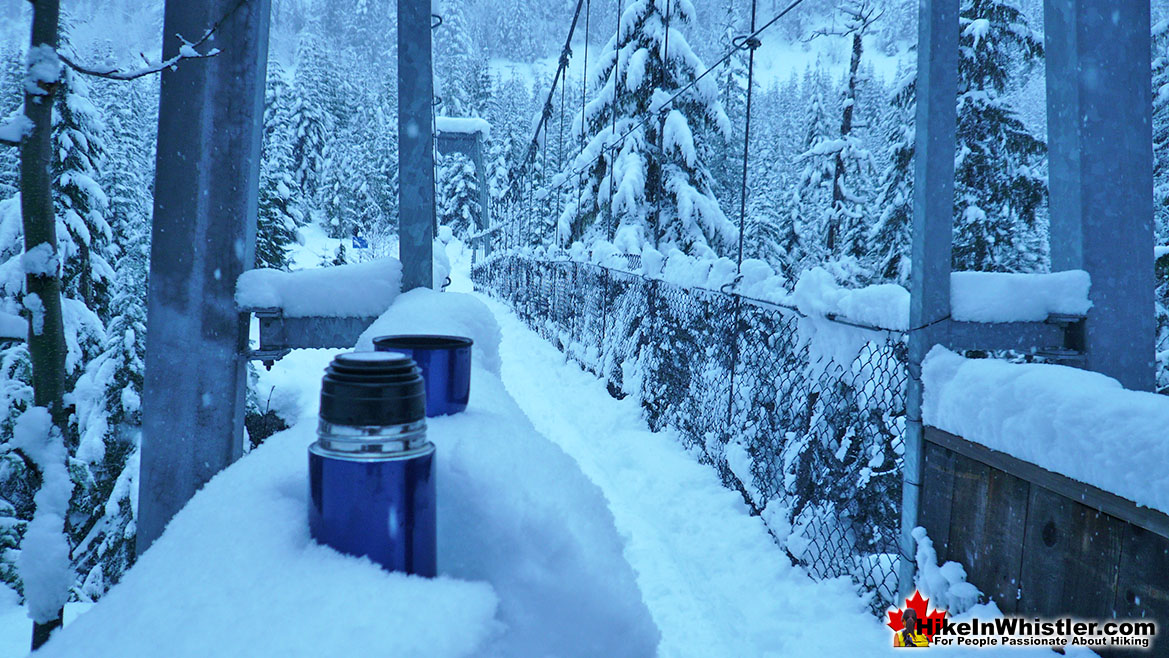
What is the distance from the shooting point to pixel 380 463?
94 cm

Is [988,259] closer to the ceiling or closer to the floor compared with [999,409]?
closer to the ceiling

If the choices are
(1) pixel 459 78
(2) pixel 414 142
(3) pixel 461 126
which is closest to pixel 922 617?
(2) pixel 414 142

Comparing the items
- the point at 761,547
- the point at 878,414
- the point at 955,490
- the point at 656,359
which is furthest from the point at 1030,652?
the point at 656,359

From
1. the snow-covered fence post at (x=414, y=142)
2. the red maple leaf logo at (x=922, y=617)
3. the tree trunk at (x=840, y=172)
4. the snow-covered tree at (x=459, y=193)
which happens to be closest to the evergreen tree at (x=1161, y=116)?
the tree trunk at (x=840, y=172)

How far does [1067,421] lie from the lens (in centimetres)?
192

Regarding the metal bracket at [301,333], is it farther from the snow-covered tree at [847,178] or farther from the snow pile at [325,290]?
the snow-covered tree at [847,178]

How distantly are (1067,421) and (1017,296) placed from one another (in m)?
1.06

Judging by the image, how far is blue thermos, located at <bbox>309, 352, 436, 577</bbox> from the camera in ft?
3.03

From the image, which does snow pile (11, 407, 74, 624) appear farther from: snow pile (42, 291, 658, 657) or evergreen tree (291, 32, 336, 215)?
evergreen tree (291, 32, 336, 215)

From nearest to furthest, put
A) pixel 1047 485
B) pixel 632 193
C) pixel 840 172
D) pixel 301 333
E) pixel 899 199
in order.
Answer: pixel 1047 485, pixel 301 333, pixel 632 193, pixel 899 199, pixel 840 172

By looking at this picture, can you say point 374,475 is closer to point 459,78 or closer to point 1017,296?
point 1017,296

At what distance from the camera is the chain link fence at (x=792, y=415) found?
4004 mm

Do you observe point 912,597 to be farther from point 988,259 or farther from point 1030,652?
point 988,259

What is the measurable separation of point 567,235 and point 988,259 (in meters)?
10.3
